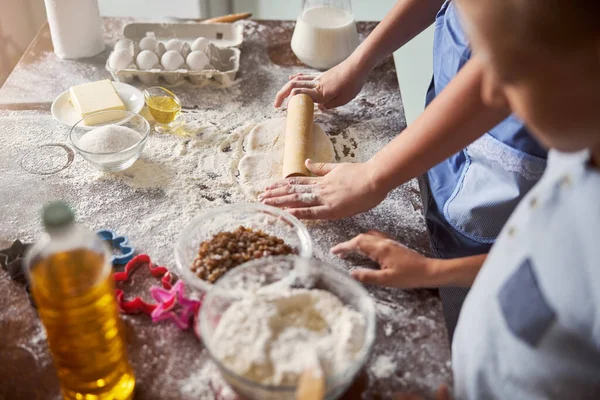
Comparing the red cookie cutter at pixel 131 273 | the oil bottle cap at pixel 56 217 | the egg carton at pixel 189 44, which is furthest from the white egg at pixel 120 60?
the oil bottle cap at pixel 56 217

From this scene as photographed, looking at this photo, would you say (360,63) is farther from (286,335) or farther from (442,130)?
(286,335)

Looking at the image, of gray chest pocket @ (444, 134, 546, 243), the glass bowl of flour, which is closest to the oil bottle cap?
the glass bowl of flour

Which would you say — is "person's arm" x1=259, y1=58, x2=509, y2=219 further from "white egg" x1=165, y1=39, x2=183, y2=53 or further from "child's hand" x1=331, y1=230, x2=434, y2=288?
"white egg" x1=165, y1=39, x2=183, y2=53

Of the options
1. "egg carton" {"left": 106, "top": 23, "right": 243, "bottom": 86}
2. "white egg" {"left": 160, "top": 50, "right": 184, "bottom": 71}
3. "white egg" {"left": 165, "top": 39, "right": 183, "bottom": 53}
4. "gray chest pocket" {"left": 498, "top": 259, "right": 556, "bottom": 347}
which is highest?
"gray chest pocket" {"left": 498, "top": 259, "right": 556, "bottom": 347}

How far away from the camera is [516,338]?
0.77 metres

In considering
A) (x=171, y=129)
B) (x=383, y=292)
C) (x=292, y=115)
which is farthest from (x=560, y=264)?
(x=171, y=129)

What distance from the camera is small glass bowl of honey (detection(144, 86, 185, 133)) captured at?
140 centimetres

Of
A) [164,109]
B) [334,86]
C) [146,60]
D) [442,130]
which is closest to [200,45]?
[146,60]

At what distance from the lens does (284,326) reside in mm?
819

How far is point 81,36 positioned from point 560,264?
1.38 m

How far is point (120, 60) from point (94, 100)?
0.66 ft

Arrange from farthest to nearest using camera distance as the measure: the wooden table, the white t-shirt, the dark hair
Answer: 1. the wooden table
2. the white t-shirt
3. the dark hair

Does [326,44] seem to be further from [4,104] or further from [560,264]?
[560,264]

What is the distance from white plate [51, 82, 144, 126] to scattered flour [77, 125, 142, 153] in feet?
0.43
